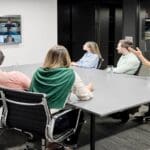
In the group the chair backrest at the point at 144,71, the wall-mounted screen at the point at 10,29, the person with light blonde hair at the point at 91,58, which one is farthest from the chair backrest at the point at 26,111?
the wall-mounted screen at the point at 10,29

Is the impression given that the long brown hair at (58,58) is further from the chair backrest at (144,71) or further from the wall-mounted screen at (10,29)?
the wall-mounted screen at (10,29)

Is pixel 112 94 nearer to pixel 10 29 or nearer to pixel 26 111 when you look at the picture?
pixel 26 111

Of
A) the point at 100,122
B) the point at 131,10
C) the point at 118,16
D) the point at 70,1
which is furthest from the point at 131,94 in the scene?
the point at 70,1

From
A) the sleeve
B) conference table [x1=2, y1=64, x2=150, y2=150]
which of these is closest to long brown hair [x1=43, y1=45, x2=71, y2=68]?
the sleeve

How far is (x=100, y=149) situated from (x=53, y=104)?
0.99 meters

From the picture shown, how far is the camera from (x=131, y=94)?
299 cm

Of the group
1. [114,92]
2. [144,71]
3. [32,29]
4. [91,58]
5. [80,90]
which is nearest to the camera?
[80,90]

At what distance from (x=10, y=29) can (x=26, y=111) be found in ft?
12.6

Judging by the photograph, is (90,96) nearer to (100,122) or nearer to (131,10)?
(100,122)

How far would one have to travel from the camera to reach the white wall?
616cm

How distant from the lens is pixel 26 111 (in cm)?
256

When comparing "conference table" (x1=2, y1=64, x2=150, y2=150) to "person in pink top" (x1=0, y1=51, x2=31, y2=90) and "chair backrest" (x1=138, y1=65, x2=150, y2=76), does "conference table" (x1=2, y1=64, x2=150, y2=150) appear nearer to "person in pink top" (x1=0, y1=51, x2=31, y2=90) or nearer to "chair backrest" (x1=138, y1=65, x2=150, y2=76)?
"chair backrest" (x1=138, y1=65, x2=150, y2=76)

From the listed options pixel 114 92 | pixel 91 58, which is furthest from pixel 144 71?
pixel 114 92

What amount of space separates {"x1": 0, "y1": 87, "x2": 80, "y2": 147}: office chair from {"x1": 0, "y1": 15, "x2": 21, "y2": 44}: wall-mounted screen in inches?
141
